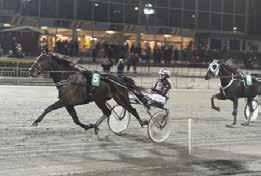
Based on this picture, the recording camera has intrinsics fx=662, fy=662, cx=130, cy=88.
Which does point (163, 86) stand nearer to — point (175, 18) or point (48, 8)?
point (48, 8)

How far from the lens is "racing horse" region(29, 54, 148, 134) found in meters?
15.7

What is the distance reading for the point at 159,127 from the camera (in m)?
15.8

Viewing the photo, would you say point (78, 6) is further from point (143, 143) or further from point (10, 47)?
point (143, 143)

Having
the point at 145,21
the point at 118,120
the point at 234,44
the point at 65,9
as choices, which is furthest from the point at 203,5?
the point at 118,120

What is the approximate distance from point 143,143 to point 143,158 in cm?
204

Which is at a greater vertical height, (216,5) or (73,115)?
(216,5)

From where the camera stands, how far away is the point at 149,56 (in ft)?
173

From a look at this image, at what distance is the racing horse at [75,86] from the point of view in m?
15.7

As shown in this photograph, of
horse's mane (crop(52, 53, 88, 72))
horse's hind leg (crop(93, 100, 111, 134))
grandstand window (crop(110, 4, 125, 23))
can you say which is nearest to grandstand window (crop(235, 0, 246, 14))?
grandstand window (crop(110, 4, 125, 23))

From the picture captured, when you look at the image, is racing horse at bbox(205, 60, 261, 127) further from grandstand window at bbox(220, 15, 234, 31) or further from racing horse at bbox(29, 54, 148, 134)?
grandstand window at bbox(220, 15, 234, 31)

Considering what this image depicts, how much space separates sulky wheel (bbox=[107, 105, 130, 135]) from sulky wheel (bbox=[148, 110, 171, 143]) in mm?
1395

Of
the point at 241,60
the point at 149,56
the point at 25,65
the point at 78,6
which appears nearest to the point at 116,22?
the point at 78,6

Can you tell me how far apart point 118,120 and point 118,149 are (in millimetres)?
2576

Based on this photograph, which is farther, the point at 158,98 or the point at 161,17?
the point at 161,17
